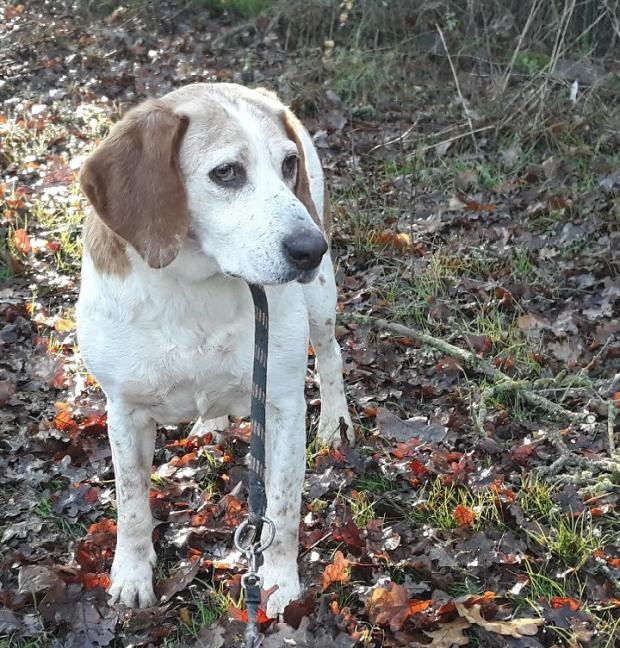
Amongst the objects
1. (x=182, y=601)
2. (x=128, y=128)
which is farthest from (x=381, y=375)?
(x=128, y=128)

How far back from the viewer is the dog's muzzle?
8.46 ft

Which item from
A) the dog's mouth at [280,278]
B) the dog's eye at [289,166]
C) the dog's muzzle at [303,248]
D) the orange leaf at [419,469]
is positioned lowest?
the orange leaf at [419,469]

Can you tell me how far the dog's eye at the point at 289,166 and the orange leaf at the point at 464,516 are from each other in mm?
1438

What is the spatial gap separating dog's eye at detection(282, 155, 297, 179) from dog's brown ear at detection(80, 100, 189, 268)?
0.38m

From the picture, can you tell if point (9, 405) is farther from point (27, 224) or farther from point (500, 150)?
point (500, 150)

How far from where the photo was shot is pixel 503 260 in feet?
18.0

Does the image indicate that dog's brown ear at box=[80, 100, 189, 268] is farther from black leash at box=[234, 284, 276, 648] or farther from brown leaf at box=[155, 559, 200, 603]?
brown leaf at box=[155, 559, 200, 603]

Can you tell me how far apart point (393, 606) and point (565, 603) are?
0.58 metres

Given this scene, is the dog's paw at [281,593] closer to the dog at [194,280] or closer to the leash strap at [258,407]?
the dog at [194,280]

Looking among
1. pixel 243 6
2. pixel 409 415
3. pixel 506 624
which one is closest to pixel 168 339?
pixel 506 624

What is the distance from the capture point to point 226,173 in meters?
2.70

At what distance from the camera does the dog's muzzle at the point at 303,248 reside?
2578 mm

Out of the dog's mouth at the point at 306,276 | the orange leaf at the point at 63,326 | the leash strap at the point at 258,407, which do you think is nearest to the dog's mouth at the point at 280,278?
the dog's mouth at the point at 306,276

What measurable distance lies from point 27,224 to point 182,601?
3.68 m
